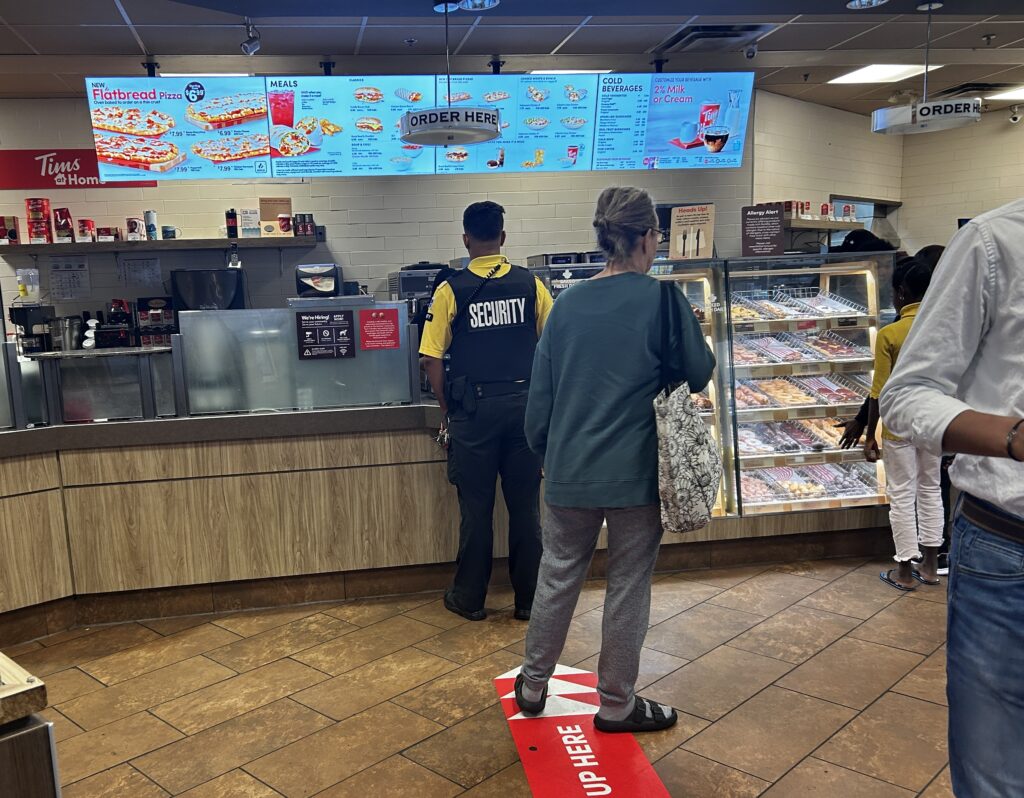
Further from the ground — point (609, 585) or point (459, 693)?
point (609, 585)

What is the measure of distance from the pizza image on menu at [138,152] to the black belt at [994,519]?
5486 mm

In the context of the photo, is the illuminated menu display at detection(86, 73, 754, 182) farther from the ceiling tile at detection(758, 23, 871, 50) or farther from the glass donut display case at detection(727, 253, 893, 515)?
the glass donut display case at detection(727, 253, 893, 515)

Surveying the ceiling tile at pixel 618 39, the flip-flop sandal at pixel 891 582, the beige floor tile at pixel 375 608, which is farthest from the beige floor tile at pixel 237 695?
the ceiling tile at pixel 618 39

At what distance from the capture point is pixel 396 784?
2537mm

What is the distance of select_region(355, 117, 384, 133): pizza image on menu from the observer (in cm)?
575

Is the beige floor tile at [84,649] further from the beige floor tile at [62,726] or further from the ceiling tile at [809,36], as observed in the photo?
the ceiling tile at [809,36]

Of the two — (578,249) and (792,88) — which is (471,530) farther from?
(792,88)

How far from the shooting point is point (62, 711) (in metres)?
3.10

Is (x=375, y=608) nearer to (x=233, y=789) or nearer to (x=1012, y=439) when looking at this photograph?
(x=233, y=789)

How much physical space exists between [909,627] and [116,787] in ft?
10.6

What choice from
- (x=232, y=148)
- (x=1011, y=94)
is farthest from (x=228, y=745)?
(x=1011, y=94)

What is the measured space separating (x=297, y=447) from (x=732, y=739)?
7.97 feet

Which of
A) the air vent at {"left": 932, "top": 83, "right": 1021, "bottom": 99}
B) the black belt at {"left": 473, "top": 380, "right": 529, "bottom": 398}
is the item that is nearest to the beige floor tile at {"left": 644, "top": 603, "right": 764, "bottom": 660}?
the black belt at {"left": 473, "top": 380, "right": 529, "bottom": 398}

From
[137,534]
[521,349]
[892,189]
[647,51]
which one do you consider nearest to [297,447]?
[137,534]
